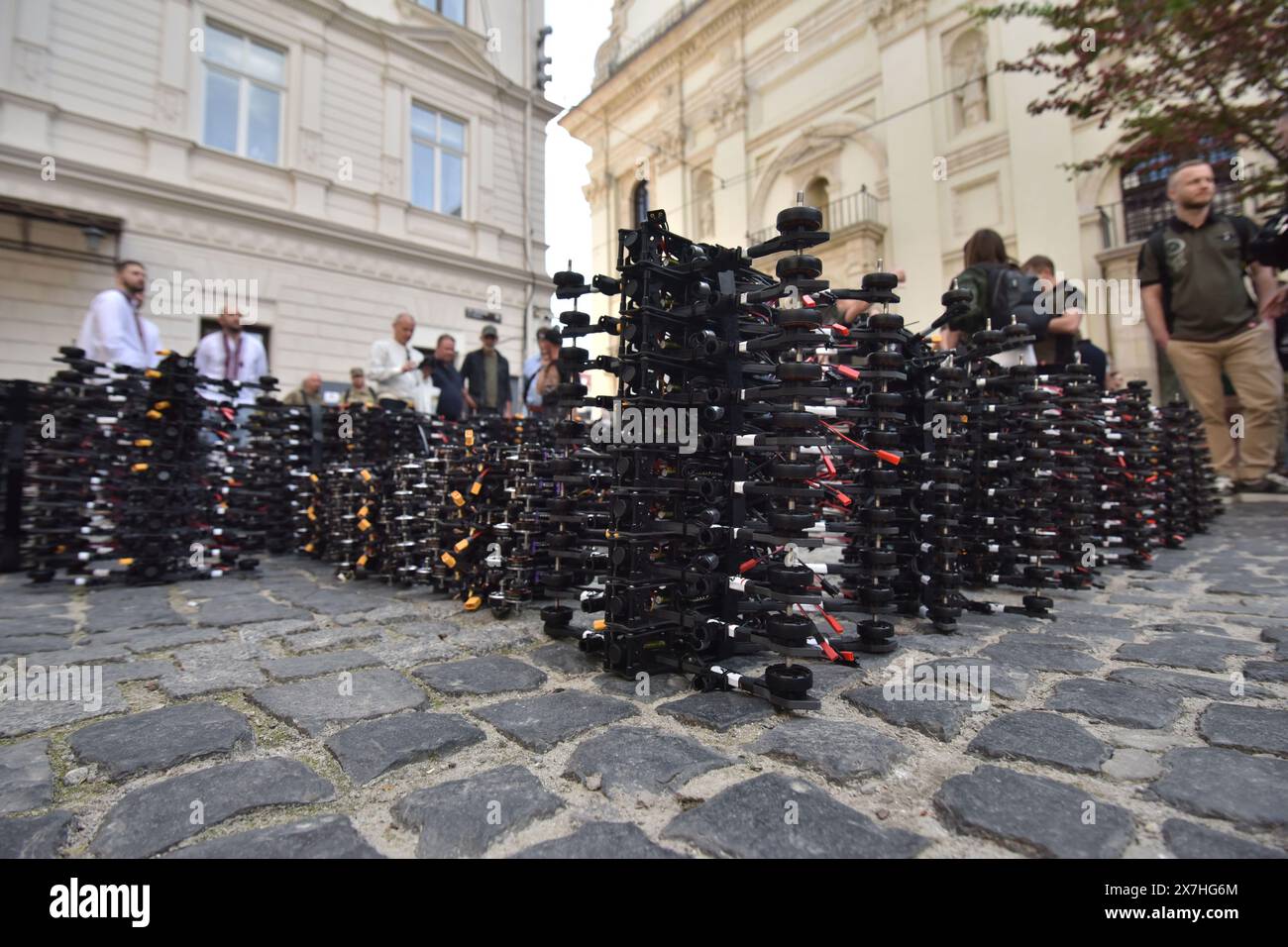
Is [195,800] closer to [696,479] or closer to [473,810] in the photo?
[473,810]

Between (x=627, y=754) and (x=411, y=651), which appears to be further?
(x=411, y=651)

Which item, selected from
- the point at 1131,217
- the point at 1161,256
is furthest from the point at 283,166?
the point at 1131,217

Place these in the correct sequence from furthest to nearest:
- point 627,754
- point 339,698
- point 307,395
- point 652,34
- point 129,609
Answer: point 652,34, point 307,395, point 129,609, point 339,698, point 627,754

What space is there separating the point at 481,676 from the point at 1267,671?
284 centimetres

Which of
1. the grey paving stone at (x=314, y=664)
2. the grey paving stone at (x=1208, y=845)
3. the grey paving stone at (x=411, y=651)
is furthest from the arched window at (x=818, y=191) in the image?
the grey paving stone at (x=1208, y=845)

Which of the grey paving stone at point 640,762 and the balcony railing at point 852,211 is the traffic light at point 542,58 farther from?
the grey paving stone at point 640,762

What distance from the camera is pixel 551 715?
204cm

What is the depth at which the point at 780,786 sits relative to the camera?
5.10 feet

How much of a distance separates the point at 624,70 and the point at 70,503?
99.7 feet

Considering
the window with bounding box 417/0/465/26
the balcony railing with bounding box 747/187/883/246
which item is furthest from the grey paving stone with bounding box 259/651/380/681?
the balcony railing with bounding box 747/187/883/246

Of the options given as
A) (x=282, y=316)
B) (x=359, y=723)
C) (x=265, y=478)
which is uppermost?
(x=282, y=316)

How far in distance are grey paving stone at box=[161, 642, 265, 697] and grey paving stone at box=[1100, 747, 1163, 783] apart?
267cm
